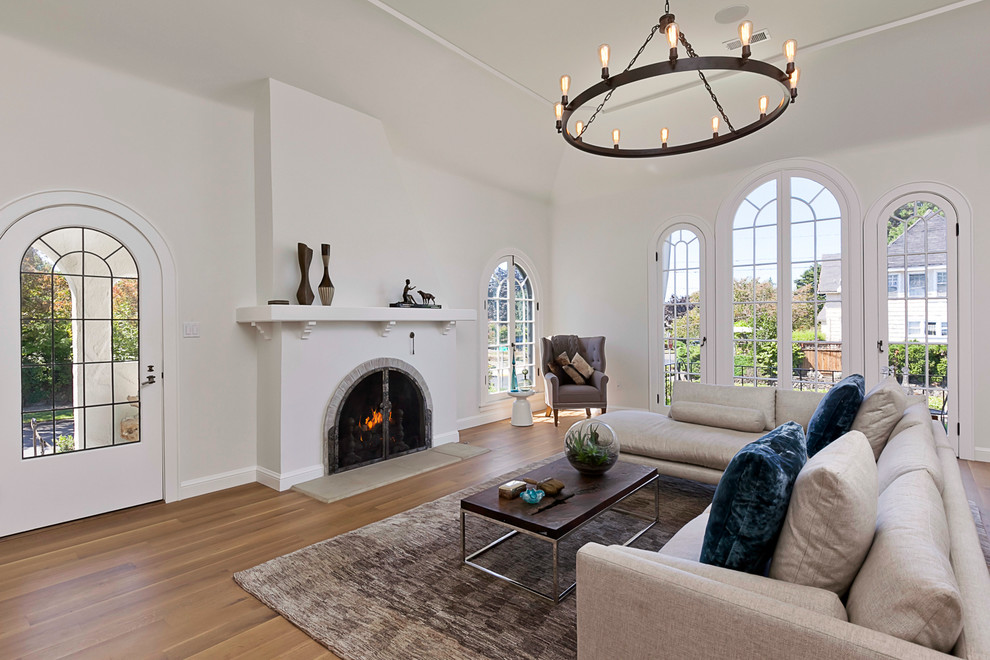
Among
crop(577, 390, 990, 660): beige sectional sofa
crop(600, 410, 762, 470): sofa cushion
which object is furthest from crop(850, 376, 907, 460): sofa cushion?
crop(577, 390, 990, 660): beige sectional sofa

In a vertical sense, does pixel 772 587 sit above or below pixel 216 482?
above

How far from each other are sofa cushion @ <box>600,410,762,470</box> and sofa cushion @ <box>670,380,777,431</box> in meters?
0.23

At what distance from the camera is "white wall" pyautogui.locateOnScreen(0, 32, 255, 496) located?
3.13m

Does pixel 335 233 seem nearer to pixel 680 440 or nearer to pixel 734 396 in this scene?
pixel 680 440

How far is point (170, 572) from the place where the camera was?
103 inches

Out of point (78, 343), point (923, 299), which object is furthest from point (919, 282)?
point (78, 343)

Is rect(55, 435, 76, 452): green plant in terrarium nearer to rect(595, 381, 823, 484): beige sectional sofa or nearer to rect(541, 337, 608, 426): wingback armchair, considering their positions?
rect(595, 381, 823, 484): beige sectional sofa

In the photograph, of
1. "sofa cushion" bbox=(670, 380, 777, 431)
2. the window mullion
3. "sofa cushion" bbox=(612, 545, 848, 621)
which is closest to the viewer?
"sofa cushion" bbox=(612, 545, 848, 621)

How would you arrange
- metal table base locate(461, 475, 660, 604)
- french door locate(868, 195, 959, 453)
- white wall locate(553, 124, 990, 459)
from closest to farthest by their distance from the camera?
metal table base locate(461, 475, 660, 604) → white wall locate(553, 124, 990, 459) → french door locate(868, 195, 959, 453)

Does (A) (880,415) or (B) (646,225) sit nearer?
(A) (880,415)

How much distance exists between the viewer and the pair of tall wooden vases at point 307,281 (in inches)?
155

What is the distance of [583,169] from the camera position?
6.45m

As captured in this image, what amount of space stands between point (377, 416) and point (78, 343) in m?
2.16

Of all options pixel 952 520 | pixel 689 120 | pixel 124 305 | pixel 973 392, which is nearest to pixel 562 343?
pixel 689 120
